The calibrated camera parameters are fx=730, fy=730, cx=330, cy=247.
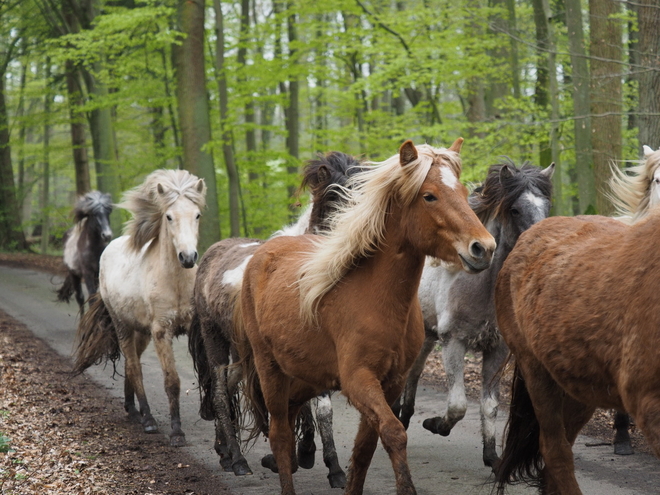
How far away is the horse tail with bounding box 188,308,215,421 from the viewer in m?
7.16

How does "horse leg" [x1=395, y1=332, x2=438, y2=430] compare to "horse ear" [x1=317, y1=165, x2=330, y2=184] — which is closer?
"horse ear" [x1=317, y1=165, x2=330, y2=184]

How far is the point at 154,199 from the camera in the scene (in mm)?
8211

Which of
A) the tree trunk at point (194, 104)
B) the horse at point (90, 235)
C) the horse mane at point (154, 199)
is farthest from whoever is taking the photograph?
the tree trunk at point (194, 104)

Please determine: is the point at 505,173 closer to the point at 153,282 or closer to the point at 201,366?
the point at 201,366

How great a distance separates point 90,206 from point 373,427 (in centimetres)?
1141

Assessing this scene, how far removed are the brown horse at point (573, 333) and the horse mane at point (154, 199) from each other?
4.12 meters

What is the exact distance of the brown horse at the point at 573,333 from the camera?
3363 mm

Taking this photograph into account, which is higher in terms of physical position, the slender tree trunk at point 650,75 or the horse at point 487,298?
the slender tree trunk at point 650,75

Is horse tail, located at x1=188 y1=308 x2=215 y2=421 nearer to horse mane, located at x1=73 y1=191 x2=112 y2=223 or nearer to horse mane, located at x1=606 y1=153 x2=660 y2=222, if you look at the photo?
horse mane, located at x1=606 y1=153 x2=660 y2=222

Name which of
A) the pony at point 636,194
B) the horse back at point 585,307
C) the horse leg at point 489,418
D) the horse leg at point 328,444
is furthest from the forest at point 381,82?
the horse back at point 585,307

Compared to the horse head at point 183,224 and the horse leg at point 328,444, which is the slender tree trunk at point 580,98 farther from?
the horse leg at point 328,444

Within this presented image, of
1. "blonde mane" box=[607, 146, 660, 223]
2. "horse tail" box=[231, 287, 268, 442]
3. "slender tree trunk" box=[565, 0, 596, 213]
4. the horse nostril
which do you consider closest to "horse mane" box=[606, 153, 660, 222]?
"blonde mane" box=[607, 146, 660, 223]

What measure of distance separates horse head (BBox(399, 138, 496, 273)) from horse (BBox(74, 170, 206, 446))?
3.73m

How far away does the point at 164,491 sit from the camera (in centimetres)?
568
